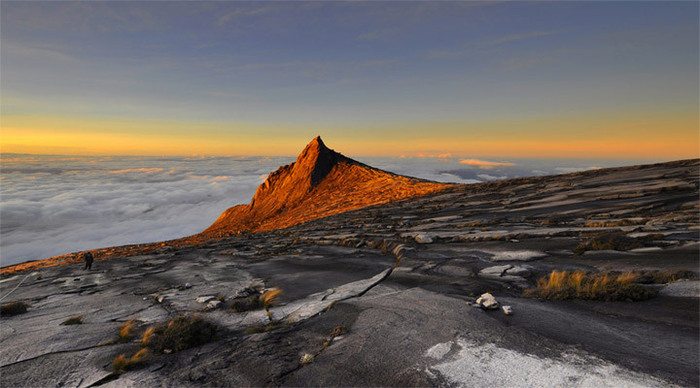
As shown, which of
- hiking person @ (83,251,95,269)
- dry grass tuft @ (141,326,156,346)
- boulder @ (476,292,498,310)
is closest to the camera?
dry grass tuft @ (141,326,156,346)

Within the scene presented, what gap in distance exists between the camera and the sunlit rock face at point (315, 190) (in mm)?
44625

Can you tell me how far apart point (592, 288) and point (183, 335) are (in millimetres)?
8748

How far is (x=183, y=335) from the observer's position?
630 cm

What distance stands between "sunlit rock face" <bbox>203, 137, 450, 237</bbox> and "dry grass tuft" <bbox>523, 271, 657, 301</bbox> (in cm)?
3369

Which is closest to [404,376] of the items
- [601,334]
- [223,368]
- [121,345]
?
[223,368]

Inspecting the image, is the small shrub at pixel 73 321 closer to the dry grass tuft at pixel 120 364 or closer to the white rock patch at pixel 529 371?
the dry grass tuft at pixel 120 364

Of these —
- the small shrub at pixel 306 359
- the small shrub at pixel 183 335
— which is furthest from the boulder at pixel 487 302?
the small shrub at pixel 183 335

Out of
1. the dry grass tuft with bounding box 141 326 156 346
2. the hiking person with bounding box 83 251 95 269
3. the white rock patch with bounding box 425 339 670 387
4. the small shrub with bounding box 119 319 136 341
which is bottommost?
the hiking person with bounding box 83 251 95 269

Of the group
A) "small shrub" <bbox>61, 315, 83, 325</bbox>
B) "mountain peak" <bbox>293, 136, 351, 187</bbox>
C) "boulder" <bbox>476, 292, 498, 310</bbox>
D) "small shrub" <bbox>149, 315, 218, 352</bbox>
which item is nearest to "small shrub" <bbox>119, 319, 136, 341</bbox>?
"small shrub" <bbox>149, 315, 218, 352</bbox>

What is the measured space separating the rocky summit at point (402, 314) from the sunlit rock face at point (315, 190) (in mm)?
27613

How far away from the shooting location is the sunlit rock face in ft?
146

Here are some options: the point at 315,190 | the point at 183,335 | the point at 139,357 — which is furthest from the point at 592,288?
the point at 315,190

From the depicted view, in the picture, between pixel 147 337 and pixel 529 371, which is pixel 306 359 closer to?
pixel 529 371

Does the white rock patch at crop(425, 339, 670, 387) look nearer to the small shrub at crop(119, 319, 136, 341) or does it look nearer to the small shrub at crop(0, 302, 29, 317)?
the small shrub at crop(119, 319, 136, 341)
